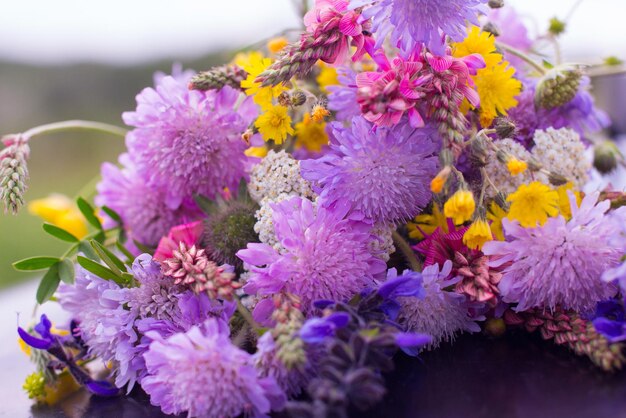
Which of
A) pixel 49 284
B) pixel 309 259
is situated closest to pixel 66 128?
pixel 49 284

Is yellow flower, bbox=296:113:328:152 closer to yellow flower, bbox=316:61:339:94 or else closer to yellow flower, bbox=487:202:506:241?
yellow flower, bbox=316:61:339:94

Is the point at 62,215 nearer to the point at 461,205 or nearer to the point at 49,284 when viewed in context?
the point at 49,284

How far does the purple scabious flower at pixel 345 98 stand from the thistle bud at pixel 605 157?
377 millimetres

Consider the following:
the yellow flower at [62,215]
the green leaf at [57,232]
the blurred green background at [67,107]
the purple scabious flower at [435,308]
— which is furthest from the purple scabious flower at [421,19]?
the blurred green background at [67,107]

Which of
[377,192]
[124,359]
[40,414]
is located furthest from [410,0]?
[40,414]

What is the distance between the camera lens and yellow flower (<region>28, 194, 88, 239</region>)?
99 cm

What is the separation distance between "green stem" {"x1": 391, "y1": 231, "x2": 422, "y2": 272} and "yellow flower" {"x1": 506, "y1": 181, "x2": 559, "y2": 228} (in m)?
0.12

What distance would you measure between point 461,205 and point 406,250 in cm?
14

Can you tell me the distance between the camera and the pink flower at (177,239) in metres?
0.64

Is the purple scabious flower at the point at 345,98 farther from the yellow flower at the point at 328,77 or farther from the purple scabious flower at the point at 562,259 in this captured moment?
the purple scabious flower at the point at 562,259

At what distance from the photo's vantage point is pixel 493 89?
65cm

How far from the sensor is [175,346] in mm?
502

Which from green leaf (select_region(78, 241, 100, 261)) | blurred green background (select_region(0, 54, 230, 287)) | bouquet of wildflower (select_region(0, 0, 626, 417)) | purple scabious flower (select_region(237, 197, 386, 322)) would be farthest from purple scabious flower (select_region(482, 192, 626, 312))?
blurred green background (select_region(0, 54, 230, 287))

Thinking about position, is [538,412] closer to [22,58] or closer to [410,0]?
[410,0]
